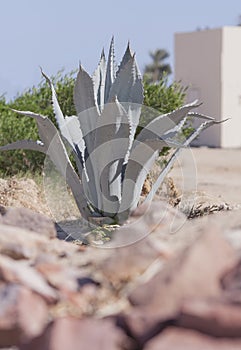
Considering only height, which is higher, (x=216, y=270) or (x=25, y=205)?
(x=216, y=270)

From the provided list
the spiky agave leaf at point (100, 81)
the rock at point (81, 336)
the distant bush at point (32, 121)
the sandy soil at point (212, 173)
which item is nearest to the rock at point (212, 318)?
the rock at point (81, 336)

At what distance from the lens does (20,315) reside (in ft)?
7.09

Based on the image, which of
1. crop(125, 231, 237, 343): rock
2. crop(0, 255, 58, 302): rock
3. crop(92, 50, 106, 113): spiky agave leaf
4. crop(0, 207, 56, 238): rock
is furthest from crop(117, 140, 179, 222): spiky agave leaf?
crop(125, 231, 237, 343): rock

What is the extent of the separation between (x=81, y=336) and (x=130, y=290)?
13.1 inches

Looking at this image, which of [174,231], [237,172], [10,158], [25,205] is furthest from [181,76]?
[174,231]

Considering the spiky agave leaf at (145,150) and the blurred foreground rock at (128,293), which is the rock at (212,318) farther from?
the spiky agave leaf at (145,150)

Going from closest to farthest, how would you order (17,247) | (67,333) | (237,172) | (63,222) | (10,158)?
(67,333) < (17,247) < (63,222) < (10,158) < (237,172)

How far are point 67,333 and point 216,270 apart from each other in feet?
1.55

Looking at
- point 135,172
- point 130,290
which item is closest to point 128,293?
point 130,290

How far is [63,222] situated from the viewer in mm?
5629

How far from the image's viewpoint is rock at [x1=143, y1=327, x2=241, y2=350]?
1.90 metres

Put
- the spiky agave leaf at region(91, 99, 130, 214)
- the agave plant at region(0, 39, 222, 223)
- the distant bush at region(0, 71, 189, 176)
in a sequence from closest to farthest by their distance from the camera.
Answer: the spiky agave leaf at region(91, 99, 130, 214) < the agave plant at region(0, 39, 222, 223) < the distant bush at region(0, 71, 189, 176)

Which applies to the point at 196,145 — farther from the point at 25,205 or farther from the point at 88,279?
the point at 88,279

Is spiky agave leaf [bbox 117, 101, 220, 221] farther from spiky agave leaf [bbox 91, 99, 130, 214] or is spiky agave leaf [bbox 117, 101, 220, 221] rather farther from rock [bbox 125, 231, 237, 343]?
rock [bbox 125, 231, 237, 343]
